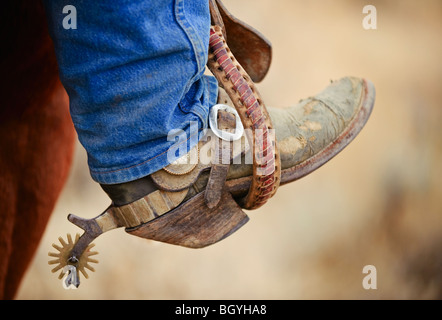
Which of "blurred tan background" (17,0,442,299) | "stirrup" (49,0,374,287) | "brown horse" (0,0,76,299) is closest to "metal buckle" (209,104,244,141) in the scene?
"stirrup" (49,0,374,287)

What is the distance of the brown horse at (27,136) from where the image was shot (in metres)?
0.64

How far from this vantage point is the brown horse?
64 centimetres

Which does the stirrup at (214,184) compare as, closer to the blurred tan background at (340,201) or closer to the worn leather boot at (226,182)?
the worn leather boot at (226,182)

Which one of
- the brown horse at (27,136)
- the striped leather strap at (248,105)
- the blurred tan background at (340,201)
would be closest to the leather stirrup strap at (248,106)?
the striped leather strap at (248,105)

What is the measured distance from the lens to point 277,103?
57.4 inches

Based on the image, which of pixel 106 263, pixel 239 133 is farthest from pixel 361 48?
pixel 239 133

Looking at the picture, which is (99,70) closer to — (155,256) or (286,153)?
(286,153)

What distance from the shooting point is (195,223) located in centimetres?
58

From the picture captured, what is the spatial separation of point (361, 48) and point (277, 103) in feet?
0.99

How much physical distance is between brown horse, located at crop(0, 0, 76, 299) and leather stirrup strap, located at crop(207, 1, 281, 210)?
0.23m

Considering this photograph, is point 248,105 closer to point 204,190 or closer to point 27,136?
point 204,190

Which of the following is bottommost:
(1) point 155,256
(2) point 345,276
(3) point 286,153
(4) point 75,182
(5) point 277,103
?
(2) point 345,276

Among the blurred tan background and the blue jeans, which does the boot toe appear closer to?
the blue jeans

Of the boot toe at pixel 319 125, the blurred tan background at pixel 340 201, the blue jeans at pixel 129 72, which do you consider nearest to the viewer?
the blue jeans at pixel 129 72
